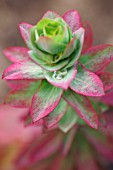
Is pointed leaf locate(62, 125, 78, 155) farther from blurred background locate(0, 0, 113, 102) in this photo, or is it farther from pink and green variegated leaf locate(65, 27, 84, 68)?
blurred background locate(0, 0, 113, 102)

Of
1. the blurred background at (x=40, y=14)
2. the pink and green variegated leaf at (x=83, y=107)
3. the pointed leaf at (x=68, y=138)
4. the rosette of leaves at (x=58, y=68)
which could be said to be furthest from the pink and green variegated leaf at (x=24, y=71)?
the blurred background at (x=40, y=14)

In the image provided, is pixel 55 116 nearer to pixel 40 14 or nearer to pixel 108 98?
pixel 108 98

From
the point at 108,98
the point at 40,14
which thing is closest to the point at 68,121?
the point at 108,98

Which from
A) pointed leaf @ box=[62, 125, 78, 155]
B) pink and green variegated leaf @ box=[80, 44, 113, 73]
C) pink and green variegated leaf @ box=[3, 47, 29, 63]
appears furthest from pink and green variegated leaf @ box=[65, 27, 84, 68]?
pointed leaf @ box=[62, 125, 78, 155]

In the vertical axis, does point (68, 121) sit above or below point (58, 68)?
below

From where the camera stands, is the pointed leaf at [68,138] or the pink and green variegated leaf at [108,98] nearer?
the pink and green variegated leaf at [108,98]

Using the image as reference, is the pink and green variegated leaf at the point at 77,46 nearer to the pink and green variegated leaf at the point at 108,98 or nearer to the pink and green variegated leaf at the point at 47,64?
the pink and green variegated leaf at the point at 47,64

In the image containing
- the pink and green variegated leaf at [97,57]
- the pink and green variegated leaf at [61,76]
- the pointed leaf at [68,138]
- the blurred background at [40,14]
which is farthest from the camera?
the blurred background at [40,14]
